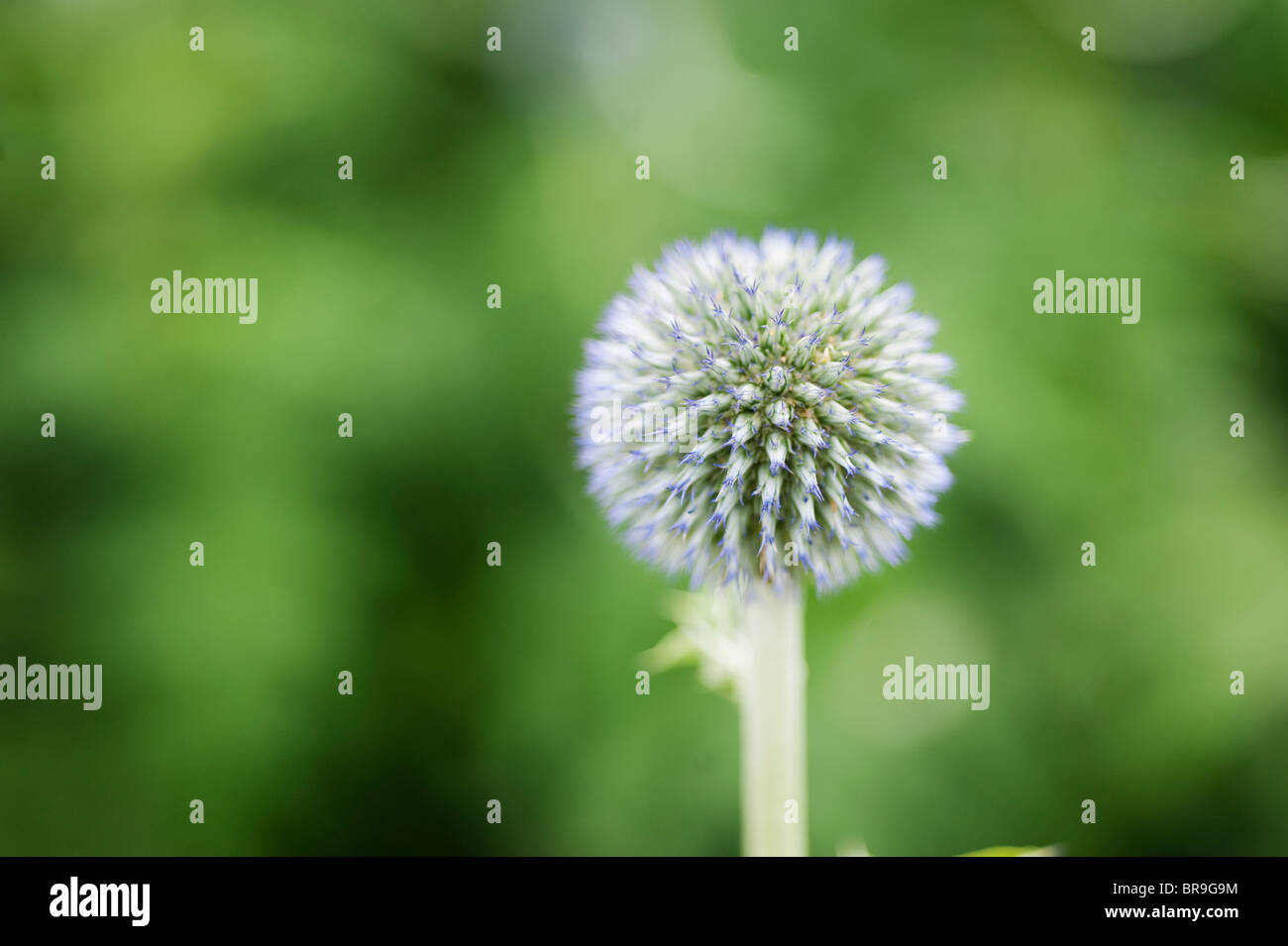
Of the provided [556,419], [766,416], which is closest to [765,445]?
[766,416]

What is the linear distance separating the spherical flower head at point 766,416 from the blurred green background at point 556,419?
3.26 ft

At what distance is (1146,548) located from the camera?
2.49 m

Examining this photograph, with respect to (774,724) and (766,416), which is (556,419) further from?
(774,724)

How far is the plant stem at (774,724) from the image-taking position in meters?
1.38

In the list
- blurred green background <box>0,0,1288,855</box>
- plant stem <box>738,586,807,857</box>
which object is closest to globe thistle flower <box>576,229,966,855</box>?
plant stem <box>738,586,807,857</box>

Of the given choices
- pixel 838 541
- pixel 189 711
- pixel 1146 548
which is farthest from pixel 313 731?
pixel 1146 548

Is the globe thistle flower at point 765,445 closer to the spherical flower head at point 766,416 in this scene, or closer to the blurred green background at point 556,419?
the spherical flower head at point 766,416

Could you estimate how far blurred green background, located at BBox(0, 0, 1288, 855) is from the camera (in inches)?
92.7

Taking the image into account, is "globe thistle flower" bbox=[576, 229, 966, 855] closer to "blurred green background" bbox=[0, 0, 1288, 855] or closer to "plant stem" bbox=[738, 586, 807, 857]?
"plant stem" bbox=[738, 586, 807, 857]

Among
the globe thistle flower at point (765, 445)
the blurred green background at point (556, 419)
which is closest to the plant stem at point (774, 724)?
the globe thistle flower at point (765, 445)

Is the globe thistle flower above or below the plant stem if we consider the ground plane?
above

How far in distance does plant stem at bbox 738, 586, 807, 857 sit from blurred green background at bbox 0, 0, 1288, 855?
994 millimetres

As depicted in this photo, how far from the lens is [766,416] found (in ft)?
4.63
